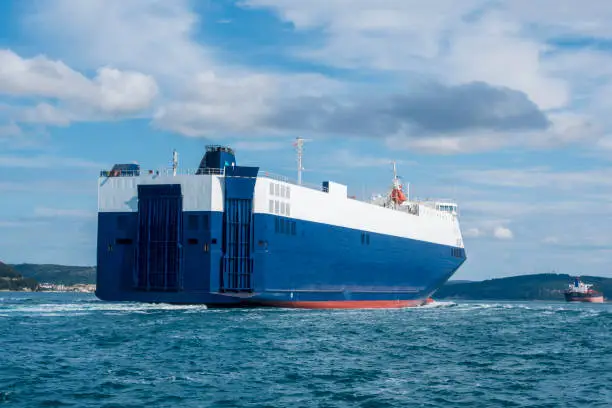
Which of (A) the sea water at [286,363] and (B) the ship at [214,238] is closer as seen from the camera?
(A) the sea water at [286,363]

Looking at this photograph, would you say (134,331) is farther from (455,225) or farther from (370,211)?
(455,225)

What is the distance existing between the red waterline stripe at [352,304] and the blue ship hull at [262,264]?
8 cm

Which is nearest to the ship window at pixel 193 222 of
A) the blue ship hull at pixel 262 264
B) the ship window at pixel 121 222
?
the blue ship hull at pixel 262 264

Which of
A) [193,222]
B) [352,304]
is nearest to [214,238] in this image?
[193,222]

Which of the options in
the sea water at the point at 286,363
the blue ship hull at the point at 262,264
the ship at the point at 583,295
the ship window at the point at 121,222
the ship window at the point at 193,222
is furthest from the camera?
the ship at the point at 583,295

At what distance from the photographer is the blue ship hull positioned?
164 feet

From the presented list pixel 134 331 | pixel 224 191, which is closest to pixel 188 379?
pixel 134 331

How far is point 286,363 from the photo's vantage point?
2722 centimetres

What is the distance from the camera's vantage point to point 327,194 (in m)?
60.1

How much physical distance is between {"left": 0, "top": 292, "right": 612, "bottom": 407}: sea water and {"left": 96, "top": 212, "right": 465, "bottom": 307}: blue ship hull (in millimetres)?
5875

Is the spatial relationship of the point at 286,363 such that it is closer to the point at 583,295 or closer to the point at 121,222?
the point at 121,222

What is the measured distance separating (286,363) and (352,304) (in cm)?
3621

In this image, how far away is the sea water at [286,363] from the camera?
21078mm

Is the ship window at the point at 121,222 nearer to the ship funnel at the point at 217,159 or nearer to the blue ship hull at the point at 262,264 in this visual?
the blue ship hull at the point at 262,264
